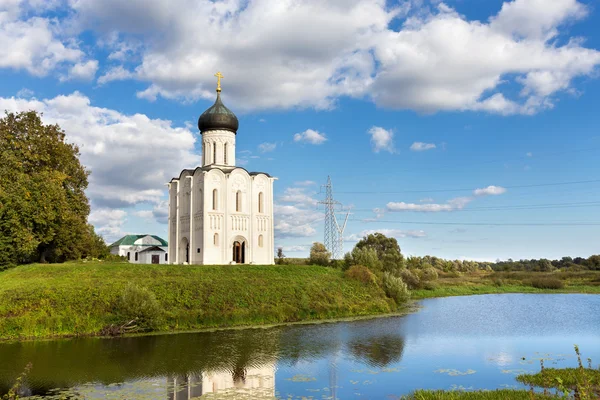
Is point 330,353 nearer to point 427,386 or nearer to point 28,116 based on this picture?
point 427,386

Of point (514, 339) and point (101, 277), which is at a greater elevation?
point (101, 277)

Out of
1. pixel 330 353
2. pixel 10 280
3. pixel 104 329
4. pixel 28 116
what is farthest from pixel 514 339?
pixel 28 116

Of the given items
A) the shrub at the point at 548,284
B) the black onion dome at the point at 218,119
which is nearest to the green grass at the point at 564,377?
the black onion dome at the point at 218,119

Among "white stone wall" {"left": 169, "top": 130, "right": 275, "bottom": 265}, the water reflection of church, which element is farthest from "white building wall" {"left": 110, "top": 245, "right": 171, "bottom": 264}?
the water reflection of church

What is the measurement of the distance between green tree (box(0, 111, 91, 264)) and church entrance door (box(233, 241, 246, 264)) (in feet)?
36.3

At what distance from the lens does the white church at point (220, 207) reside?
37969 millimetres

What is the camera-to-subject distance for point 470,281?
6203 cm

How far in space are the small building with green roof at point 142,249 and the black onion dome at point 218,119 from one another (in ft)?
72.1

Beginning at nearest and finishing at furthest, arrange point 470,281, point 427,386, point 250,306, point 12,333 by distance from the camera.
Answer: point 427,386
point 12,333
point 250,306
point 470,281

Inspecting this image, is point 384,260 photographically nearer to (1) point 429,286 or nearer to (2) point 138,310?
(1) point 429,286

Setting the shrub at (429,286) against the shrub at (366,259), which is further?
the shrub at (429,286)

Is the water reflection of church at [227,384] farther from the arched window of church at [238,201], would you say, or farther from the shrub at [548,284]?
the shrub at [548,284]

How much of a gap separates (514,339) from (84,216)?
100 ft

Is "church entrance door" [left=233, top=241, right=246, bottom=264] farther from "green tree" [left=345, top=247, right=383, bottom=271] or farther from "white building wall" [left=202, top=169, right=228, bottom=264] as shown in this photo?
"green tree" [left=345, top=247, right=383, bottom=271]
